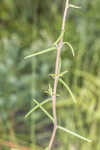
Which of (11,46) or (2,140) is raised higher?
(11,46)

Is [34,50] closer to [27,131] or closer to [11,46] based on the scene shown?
[11,46]

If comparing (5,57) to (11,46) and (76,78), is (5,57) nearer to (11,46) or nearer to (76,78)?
(11,46)

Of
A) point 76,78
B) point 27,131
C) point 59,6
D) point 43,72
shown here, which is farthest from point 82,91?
point 59,6

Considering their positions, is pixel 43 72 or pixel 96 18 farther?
pixel 96 18

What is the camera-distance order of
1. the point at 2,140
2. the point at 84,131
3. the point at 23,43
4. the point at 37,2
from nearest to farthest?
the point at 2,140, the point at 84,131, the point at 23,43, the point at 37,2

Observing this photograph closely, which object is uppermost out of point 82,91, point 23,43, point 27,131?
point 23,43

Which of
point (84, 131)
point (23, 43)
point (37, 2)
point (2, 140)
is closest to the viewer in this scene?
point (2, 140)

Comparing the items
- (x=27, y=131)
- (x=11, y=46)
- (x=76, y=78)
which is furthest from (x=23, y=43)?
(x=27, y=131)
